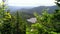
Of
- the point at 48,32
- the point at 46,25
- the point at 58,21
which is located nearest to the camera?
the point at 58,21

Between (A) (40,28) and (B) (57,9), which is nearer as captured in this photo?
(B) (57,9)

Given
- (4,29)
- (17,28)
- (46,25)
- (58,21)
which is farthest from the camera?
(17,28)

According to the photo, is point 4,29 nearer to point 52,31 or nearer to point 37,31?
point 37,31

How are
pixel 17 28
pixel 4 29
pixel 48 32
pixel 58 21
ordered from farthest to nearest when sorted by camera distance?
pixel 17 28
pixel 4 29
pixel 48 32
pixel 58 21

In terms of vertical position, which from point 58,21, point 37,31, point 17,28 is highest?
point 58,21

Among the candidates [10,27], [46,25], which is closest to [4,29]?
[10,27]

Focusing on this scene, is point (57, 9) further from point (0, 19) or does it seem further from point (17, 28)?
point (17, 28)

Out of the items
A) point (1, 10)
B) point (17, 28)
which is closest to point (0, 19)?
point (1, 10)

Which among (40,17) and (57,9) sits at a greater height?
(57,9)

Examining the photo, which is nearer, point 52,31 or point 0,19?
point 52,31
